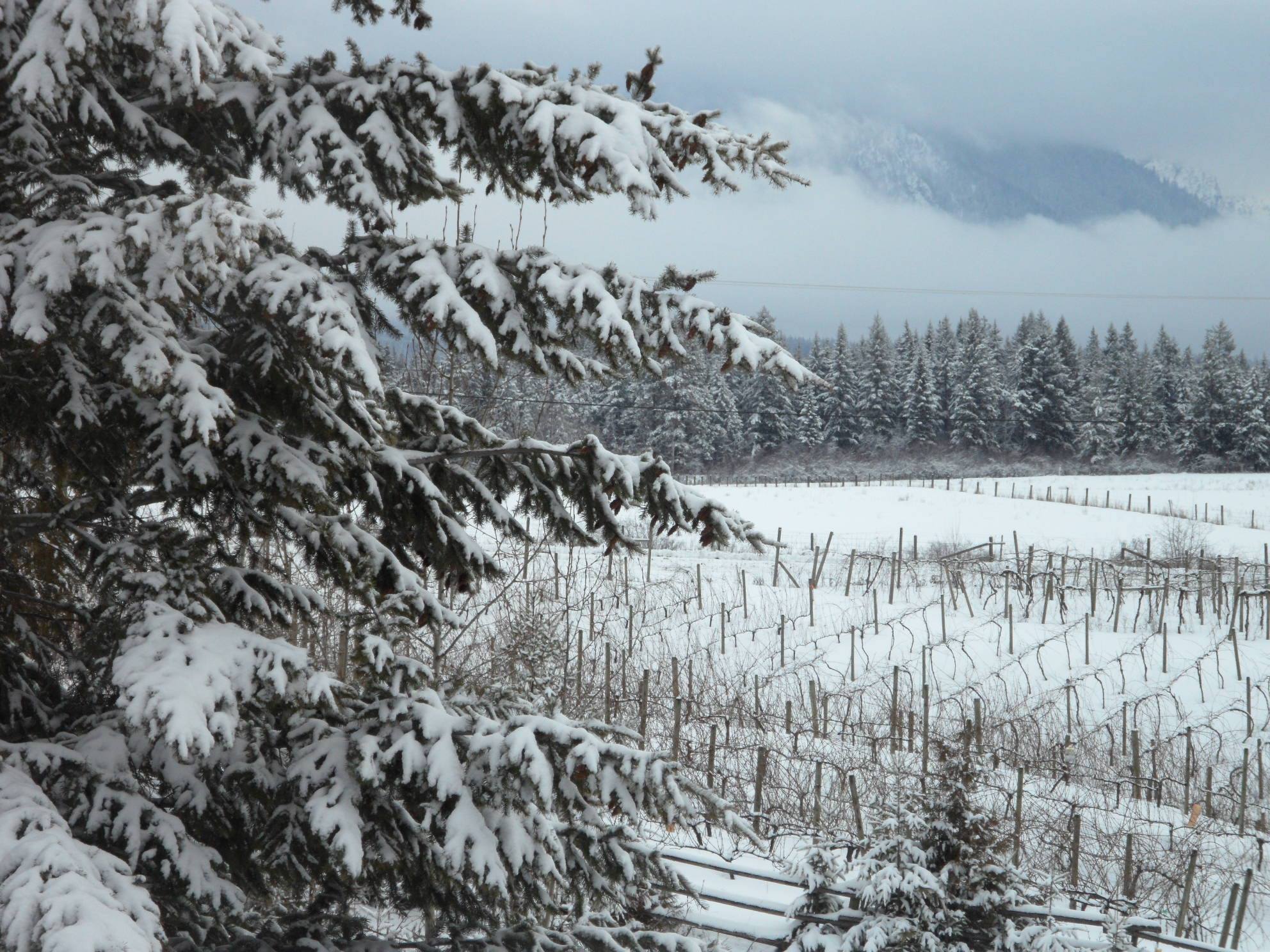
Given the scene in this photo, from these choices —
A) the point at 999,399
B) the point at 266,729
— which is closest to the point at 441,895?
the point at 266,729

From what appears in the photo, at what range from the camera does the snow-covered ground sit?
32.8 metres

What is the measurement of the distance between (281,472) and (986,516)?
39563 millimetres

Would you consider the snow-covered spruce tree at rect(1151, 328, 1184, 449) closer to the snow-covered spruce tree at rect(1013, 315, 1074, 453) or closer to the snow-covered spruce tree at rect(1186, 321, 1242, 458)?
the snow-covered spruce tree at rect(1186, 321, 1242, 458)

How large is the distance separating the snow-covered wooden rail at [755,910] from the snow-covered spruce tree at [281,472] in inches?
46.4

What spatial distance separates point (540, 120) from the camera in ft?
10.1

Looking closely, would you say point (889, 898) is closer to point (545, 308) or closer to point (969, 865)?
point (969, 865)

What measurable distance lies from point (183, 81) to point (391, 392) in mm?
1615

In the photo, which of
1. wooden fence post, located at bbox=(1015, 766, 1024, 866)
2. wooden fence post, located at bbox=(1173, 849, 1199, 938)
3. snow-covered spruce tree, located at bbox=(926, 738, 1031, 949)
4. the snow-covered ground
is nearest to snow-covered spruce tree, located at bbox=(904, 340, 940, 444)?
the snow-covered ground

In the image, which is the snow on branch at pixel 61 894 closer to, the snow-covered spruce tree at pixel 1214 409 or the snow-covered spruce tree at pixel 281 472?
the snow-covered spruce tree at pixel 281 472

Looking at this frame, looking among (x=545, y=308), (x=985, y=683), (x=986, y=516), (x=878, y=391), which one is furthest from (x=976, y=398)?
(x=545, y=308)

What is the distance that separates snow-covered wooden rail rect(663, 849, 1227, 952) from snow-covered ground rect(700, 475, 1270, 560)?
965 inches

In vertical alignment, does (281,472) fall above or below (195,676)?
above

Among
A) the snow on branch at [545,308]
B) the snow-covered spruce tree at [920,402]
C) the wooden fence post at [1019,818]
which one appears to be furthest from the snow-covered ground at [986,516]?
the snow-covered spruce tree at [920,402]

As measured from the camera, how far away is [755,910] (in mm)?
4914
